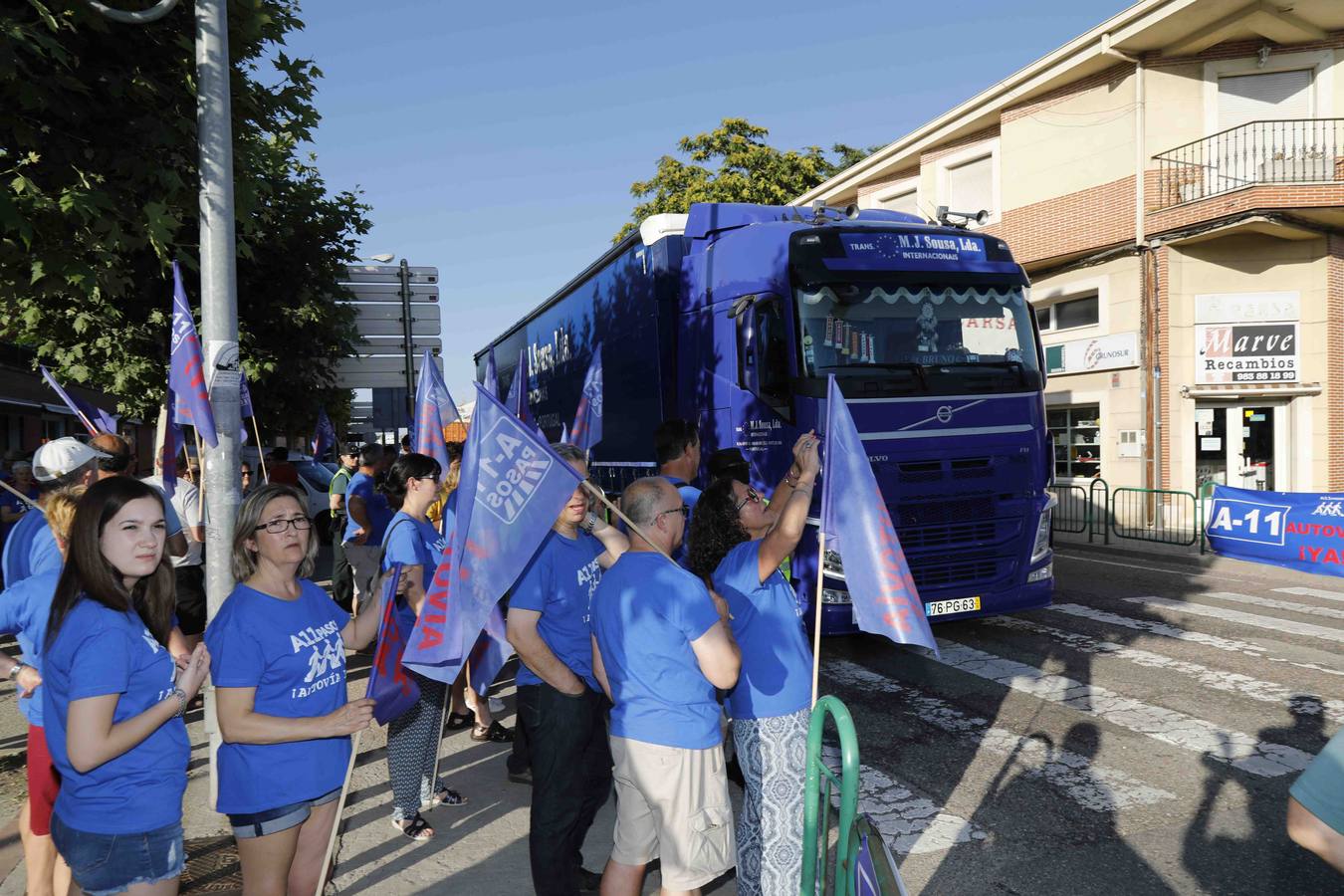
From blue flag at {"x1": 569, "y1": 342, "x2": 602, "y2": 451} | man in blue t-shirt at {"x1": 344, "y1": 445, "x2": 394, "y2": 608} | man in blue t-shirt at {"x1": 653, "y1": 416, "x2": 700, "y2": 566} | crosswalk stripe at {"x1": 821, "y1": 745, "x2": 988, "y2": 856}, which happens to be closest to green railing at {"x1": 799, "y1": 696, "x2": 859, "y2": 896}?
crosswalk stripe at {"x1": 821, "y1": 745, "x2": 988, "y2": 856}

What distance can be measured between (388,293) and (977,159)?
16.2 meters

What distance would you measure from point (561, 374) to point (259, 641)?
995 centimetres

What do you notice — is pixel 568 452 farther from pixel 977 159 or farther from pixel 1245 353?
pixel 977 159

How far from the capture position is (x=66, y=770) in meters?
2.63

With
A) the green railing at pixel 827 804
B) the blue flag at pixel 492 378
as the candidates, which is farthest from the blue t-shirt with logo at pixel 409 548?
the blue flag at pixel 492 378

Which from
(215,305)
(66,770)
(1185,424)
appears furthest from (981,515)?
(1185,424)

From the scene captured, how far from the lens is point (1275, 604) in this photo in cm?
992

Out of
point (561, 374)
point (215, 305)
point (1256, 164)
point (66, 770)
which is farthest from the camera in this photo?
point (1256, 164)

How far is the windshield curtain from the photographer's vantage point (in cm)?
740

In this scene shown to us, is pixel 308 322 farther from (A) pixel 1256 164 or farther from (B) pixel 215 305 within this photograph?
(A) pixel 1256 164

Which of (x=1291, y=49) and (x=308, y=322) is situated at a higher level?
(x=1291, y=49)

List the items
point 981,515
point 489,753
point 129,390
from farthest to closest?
point 129,390 → point 981,515 → point 489,753

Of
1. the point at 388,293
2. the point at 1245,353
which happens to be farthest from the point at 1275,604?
the point at 388,293

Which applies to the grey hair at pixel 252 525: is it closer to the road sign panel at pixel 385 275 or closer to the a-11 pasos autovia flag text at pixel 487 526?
the a-11 pasos autovia flag text at pixel 487 526
